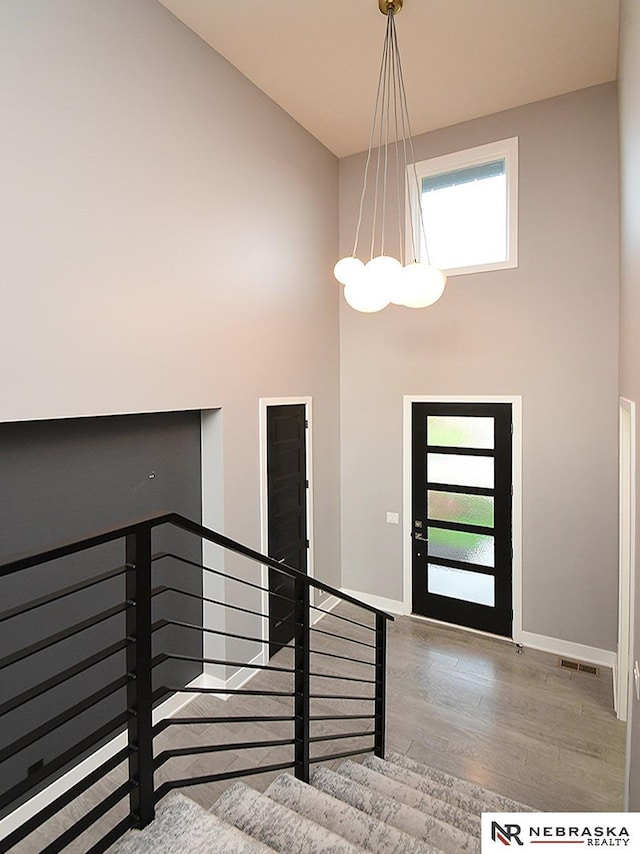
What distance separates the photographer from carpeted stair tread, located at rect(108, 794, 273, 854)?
141cm

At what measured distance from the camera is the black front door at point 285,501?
4.38 metres

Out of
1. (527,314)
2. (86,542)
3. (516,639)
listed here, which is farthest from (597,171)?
(86,542)

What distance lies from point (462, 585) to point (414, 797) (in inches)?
104

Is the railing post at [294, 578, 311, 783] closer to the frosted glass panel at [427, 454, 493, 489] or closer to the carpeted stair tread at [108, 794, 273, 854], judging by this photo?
the carpeted stair tread at [108, 794, 273, 854]

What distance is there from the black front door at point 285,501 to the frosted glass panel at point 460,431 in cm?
140

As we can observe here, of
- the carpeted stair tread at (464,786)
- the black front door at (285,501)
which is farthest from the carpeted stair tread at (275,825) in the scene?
the black front door at (285,501)

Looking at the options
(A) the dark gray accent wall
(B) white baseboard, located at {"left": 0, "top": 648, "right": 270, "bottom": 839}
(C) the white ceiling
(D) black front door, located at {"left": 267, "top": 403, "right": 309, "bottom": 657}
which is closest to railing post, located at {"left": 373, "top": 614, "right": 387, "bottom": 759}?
(B) white baseboard, located at {"left": 0, "top": 648, "right": 270, "bottom": 839}

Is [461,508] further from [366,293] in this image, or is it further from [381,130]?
[381,130]

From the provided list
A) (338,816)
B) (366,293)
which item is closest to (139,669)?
(338,816)

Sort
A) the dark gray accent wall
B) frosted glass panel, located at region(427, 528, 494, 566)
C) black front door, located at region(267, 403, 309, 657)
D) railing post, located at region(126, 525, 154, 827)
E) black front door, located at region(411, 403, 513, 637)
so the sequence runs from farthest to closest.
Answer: frosted glass panel, located at region(427, 528, 494, 566) < black front door, located at region(411, 403, 513, 637) < black front door, located at region(267, 403, 309, 657) < the dark gray accent wall < railing post, located at region(126, 525, 154, 827)

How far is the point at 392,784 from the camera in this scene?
2562 millimetres

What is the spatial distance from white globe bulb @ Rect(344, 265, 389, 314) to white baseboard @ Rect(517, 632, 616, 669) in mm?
3598

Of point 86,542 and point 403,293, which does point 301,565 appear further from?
point 86,542

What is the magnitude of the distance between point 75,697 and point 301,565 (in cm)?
236
